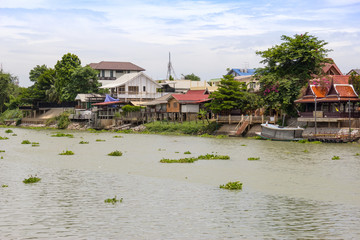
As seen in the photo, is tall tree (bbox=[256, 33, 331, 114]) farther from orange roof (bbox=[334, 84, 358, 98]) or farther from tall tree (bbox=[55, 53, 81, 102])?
tall tree (bbox=[55, 53, 81, 102])

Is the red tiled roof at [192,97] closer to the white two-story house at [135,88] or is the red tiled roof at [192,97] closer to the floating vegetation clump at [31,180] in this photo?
the white two-story house at [135,88]

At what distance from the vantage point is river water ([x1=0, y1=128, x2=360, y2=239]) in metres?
12.9

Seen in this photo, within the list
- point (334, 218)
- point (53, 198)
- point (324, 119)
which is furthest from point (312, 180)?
point (324, 119)

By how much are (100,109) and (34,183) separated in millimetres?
68984

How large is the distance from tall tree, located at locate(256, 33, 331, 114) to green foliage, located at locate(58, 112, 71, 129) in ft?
144

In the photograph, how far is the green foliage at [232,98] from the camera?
209ft

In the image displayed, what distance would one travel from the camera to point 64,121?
89.8 m

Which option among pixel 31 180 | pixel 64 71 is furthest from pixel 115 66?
pixel 31 180

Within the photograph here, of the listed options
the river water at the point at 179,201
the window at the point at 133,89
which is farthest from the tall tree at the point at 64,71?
the river water at the point at 179,201

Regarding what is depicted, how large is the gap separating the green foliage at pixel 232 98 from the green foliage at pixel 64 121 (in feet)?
120

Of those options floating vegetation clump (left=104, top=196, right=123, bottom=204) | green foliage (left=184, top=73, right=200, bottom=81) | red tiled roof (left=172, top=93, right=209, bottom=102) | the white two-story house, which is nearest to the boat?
red tiled roof (left=172, top=93, right=209, bottom=102)

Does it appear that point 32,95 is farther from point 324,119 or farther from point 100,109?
point 324,119

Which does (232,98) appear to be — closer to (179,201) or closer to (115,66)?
(179,201)

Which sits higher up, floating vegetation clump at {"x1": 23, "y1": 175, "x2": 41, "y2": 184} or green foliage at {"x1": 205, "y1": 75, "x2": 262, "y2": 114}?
green foliage at {"x1": 205, "y1": 75, "x2": 262, "y2": 114}
